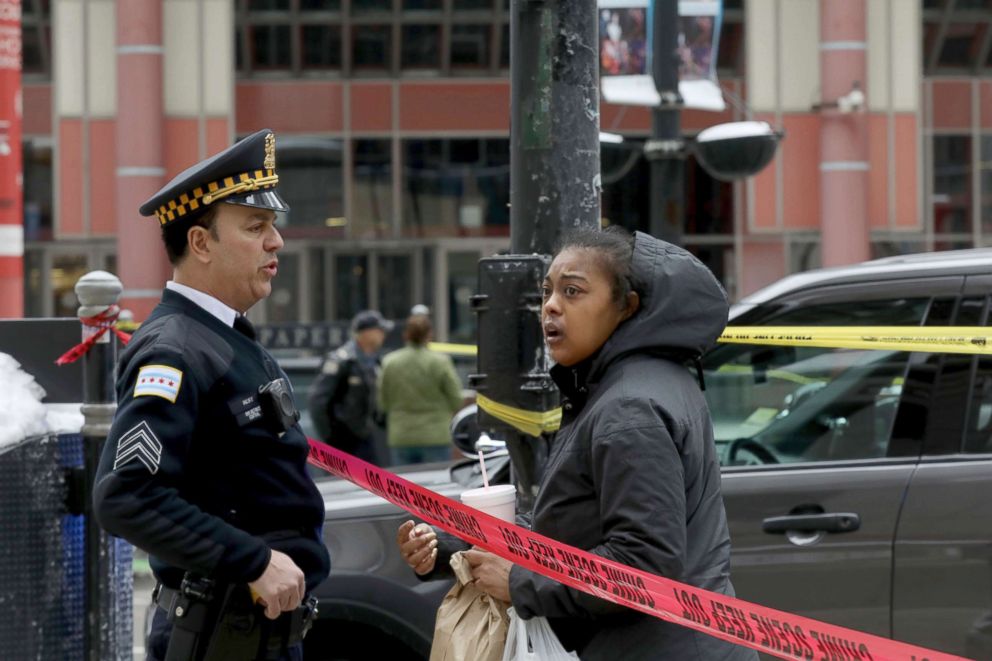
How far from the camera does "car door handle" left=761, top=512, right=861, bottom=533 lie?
420 cm

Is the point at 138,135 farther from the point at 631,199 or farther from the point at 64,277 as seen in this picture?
the point at 631,199

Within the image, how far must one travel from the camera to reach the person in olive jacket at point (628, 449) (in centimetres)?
267

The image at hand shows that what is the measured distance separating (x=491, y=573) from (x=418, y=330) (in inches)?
329

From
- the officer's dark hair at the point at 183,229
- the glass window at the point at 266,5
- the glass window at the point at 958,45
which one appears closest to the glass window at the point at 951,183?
the glass window at the point at 958,45

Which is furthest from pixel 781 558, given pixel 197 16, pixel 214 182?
pixel 197 16

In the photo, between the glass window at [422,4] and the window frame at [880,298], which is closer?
the window frame at [880,298]

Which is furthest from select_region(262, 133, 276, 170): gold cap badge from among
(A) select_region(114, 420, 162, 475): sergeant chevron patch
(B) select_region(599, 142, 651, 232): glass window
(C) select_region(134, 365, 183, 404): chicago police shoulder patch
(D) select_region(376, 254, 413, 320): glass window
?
(D) select_region(376, 254, 413, 320): glass window

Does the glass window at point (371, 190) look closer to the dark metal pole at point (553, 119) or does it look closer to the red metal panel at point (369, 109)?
the red metal panel at point (369, 109)

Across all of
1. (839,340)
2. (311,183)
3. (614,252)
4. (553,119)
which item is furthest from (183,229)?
(311,183)

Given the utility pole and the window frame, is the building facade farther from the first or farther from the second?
the utility pole

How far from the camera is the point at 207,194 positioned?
10.1 ft

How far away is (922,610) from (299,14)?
20.8 m

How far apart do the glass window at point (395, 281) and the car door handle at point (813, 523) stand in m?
19.7

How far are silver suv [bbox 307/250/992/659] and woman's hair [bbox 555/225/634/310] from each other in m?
1.63
